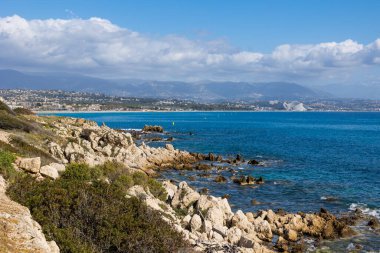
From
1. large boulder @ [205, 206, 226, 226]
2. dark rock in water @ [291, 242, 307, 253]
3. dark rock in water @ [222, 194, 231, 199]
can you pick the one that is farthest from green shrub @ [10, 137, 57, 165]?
dark rock in water @ [222, 194, 231, 199]

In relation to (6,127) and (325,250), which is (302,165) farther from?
(6,127)

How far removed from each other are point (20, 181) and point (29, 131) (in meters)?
25.7

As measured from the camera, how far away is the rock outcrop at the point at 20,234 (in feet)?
29.2

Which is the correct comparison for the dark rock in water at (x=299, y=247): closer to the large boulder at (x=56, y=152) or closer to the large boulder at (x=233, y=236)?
the large boulder at (x=233, y=236)

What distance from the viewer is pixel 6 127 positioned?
37000 millimetres

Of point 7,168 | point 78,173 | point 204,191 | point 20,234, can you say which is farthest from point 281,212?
point 20,234

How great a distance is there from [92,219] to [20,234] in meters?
3.44

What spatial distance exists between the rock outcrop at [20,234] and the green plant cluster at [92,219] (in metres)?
0.63

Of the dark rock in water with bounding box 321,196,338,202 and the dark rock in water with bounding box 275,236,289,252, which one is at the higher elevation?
the dark rock in water with bounding box 275,236,289,252

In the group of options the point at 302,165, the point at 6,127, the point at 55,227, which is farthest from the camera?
the point at 302,165

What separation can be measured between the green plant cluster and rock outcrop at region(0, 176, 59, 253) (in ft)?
2.07

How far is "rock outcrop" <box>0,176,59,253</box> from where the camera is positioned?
8.89m

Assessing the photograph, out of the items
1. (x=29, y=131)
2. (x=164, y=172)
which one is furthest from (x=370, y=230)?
(x=29, y=131)

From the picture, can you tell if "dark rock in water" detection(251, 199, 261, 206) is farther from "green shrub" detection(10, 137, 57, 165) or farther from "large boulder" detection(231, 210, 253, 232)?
"green shrub" detection(10, 137, 57, 165)
